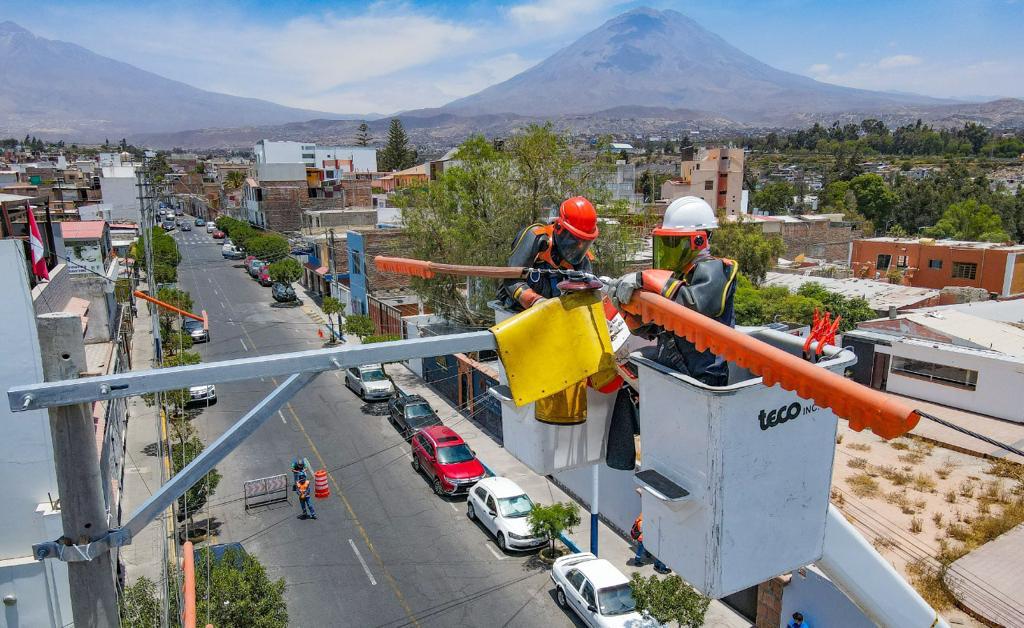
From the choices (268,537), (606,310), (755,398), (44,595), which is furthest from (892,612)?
(268,537)

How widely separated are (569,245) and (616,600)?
10063 millimetres

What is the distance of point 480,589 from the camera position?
44.9ft

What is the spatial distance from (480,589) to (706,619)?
4.60 meters

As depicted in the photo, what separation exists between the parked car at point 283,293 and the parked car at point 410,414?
22.8 meters

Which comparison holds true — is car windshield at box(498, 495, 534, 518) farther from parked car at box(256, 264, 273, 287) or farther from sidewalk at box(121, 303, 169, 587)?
parked car at box(256, 264, 273, 287)

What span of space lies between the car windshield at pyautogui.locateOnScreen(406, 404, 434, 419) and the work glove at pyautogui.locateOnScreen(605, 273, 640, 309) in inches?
755

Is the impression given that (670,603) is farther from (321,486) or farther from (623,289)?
(321,486)

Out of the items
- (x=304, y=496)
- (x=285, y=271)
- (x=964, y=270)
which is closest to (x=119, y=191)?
(x=285, y=271)

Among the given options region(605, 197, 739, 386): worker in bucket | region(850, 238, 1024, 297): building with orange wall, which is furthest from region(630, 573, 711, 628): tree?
region(850, 238, 1024, 297): building with orange wall

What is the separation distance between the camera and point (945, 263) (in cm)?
3856

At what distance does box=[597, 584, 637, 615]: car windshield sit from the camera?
Result: 39.5 ft

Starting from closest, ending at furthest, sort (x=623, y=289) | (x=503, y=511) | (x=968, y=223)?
(x=623, y=289), (x=503, y=511), (x=968, y=223)

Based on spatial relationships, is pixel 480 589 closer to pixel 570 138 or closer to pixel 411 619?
pixel 411 619

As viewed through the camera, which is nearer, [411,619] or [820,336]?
[820,336]
